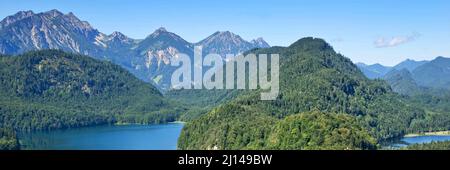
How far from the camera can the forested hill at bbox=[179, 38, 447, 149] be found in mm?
83500

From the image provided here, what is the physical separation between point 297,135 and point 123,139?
65.1 metres

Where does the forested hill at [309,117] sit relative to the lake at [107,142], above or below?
above

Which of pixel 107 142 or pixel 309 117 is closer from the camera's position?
pixel 309 117

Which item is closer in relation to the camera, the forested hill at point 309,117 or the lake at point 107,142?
the forested hill at point 309,117

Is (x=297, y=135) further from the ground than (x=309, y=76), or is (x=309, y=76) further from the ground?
(x=309, y=76)

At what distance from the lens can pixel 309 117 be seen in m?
88.1

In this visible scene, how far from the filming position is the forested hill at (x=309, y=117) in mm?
83500

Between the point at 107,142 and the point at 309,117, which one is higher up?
the point at 309,117

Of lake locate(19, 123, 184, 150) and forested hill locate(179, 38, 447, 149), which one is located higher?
forested hill locate(179, 38, 447, 149)

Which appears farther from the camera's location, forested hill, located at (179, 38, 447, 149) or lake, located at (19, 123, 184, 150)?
lake, located at (19, 123, 184, 150)
